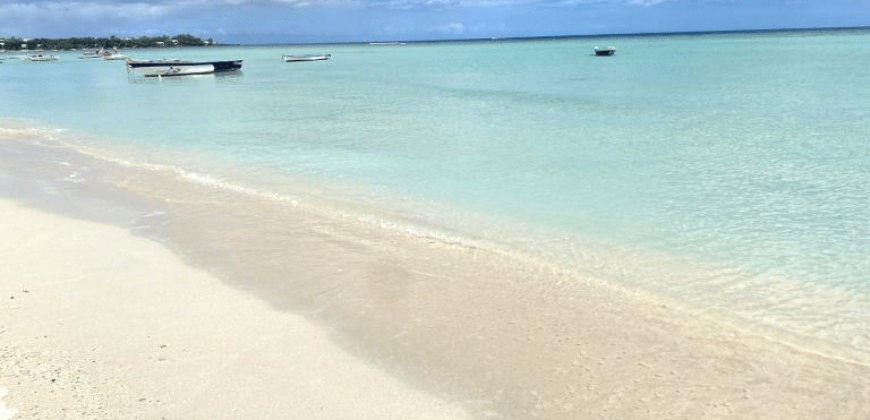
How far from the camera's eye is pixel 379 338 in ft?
18.0

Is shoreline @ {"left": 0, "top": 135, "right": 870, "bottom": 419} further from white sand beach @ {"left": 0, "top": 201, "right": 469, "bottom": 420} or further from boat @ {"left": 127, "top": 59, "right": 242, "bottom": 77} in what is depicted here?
boat @ {"left": 127, "top": 59, "right": 242, "bottom": 77}

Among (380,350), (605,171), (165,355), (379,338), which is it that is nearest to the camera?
(165,355)

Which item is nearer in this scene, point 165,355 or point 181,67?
point 165,355

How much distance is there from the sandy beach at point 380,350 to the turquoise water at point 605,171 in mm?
937

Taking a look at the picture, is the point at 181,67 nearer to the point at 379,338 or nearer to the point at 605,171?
the point at 605,171

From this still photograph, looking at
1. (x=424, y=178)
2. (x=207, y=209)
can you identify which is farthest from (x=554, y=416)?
(x=424, y=178)

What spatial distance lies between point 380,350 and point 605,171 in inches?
318

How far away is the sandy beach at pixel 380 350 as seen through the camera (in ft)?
14.5

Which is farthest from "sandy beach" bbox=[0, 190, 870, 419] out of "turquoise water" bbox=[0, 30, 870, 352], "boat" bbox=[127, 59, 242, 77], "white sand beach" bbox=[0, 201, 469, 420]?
"boat" bbox=[127, 59, 242, 77]

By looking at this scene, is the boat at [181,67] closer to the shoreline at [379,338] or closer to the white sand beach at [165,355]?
the shoreline at [379,338]

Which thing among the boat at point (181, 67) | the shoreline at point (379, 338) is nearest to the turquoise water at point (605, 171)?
the shoreline at point (379, 338)

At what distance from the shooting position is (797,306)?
616 centimetres

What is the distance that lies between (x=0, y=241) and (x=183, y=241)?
2370mm

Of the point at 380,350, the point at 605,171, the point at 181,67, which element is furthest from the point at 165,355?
the point at 181,67
